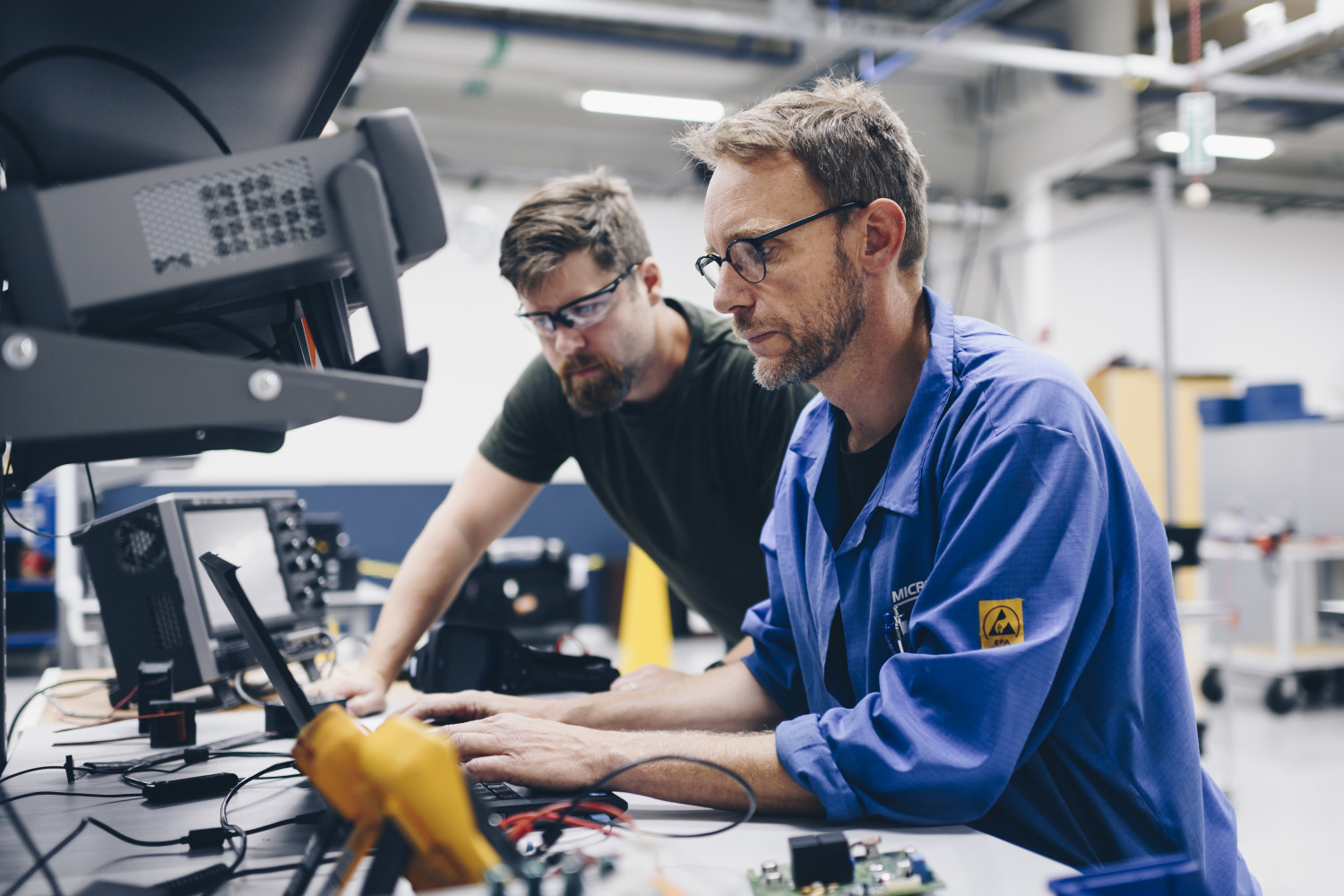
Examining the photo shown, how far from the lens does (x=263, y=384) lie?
2.39ft

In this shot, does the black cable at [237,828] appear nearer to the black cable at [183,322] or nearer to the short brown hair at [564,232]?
the black cable at [183,322]

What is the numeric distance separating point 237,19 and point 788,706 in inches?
39.8

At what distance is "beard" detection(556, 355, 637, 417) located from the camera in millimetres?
1671

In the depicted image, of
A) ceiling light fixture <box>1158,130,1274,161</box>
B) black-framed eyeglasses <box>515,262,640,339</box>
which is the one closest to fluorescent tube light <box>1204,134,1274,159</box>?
ceiling light fixture <box>1158,130,1274,161</box>

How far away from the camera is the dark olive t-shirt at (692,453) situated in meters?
1.70

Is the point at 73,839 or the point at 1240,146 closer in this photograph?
the point at 73,839

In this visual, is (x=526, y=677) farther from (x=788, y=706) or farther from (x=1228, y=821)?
(x=1228, y=821)

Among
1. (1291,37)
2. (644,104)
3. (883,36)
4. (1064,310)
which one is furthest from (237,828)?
(1064,310)

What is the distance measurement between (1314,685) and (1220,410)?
73.6 inches

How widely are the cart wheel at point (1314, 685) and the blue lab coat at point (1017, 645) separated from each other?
5.21 meters

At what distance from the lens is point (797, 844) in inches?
28.1

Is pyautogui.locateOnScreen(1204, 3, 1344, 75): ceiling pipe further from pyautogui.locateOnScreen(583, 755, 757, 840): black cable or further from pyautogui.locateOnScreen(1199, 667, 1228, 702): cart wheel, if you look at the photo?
pyautogui.locateOnScreen(583, 755, 757, 840): black cable

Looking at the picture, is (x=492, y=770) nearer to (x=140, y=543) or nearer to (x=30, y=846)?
A: (x=30, y=846)

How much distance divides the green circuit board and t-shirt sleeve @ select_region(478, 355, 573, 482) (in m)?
1.22
